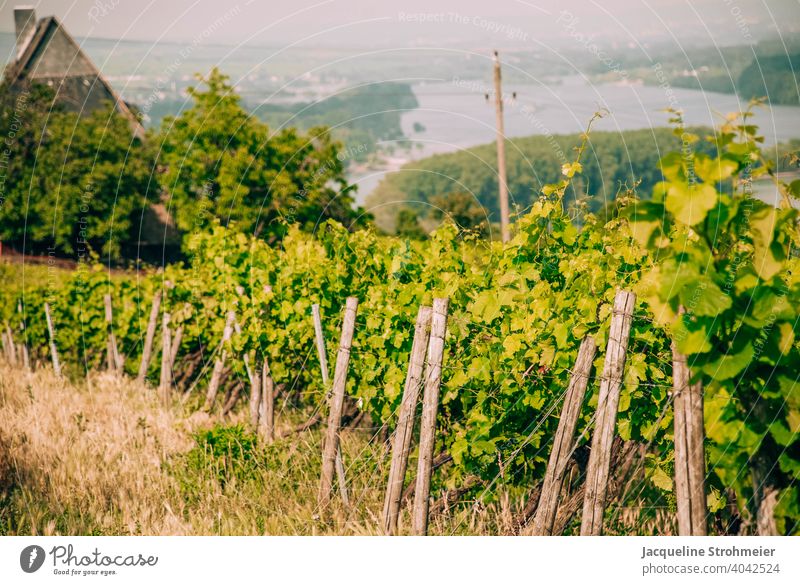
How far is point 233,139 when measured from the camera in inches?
1563

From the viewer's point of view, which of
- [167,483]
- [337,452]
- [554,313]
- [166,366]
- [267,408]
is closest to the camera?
[554,313]

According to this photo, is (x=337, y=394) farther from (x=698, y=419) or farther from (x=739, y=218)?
(x=739, y=218)

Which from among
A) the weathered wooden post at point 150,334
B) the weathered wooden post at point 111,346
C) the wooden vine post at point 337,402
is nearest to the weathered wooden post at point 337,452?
the wooden vine post at point 337,402

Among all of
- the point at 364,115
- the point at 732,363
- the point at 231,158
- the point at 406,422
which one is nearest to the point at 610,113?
the point at 732,363

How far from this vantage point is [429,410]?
4684 millimetres

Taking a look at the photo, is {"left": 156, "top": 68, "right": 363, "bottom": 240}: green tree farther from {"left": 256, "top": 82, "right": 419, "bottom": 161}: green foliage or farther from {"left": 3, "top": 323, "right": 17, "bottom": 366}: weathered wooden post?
{"left": 3, "top": 323, "right": 17, "bottom": 366}: weathered wooden post

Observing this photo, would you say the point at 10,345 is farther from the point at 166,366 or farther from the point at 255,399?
the point at 255,399

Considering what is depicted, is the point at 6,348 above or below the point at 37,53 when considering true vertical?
below

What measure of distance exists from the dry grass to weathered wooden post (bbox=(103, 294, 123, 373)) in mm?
2652

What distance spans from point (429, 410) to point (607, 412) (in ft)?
3.70

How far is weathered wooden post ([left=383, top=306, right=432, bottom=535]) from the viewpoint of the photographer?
471 cm

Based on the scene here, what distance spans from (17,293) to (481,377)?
1099 cm

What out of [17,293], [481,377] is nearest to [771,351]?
[481,377]

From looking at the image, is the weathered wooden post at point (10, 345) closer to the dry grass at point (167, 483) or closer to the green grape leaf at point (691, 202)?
the dry grass at point (167, 483)
